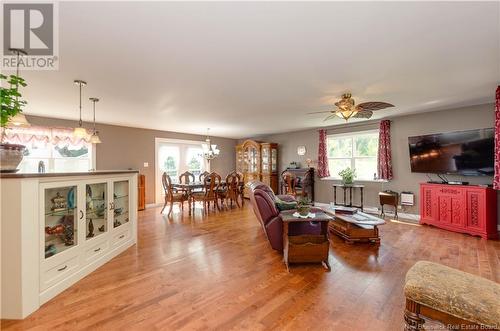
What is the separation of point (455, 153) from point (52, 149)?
851 centimetres

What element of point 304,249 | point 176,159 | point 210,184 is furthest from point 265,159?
point 304,249

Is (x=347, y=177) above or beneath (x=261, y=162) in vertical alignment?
beneath

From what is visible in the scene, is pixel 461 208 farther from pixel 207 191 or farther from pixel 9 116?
pixel 9 116

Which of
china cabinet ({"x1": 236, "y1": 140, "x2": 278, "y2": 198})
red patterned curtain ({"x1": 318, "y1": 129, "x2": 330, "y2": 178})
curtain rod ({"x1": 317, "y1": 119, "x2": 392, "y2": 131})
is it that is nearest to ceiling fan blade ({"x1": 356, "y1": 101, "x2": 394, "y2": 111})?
curtain rod ({"x1": 317, "y1": 119, "x2": 392, "y2": 131})

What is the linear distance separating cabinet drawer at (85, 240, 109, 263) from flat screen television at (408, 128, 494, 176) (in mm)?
5857

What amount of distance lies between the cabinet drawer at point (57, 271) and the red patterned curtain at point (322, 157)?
19.1 ft

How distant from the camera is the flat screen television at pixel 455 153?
387 centimetres

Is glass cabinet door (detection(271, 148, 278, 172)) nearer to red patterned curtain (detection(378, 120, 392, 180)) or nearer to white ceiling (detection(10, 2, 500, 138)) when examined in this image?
red patterned curtain (detection(378, 120, 392, 180))

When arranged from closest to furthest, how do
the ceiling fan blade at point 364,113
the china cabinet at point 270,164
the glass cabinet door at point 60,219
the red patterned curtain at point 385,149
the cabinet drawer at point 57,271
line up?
1. the cabinet drawer at point 57,271
2. the glass cabinet door at point 60,219
3. the ceiling fan blade at point 364,113
4. the red patterned curtain at point 385,149
5. the china cabinet at point 270,164

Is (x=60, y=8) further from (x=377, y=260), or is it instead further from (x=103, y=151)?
(x=103, y=151)

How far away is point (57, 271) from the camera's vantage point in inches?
84.1

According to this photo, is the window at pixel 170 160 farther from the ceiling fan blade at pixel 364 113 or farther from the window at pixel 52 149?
the ceiling fan blade at pixel 364 113

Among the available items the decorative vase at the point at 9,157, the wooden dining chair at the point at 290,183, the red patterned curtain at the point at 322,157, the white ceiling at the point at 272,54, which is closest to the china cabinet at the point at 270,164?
the wooden dining chair at the point at 290,183

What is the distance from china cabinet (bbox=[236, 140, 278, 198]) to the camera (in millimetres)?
7723
